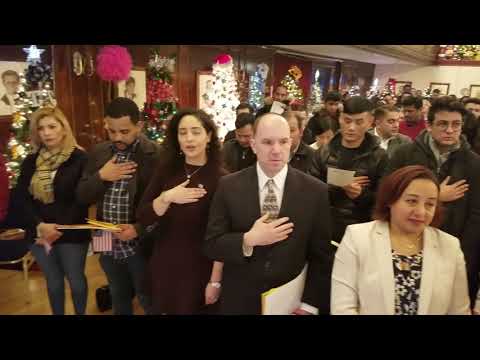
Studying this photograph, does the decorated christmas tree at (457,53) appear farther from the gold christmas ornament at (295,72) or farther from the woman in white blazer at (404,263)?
the woman in white blazer at (404,263)

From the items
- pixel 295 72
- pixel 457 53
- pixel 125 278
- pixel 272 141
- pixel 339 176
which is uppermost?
pixel 457 53

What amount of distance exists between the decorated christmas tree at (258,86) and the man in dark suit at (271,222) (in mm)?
7689

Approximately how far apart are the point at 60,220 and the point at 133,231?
519mm

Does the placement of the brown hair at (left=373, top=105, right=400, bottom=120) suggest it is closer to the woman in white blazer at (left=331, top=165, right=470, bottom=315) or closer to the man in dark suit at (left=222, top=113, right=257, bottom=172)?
the man in dark suit at (left=222, top=113, right=257, bottom=172)

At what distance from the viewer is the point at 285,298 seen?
143 cm

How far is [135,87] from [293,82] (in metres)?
6.27

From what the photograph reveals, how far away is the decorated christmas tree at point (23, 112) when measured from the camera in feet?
13.4

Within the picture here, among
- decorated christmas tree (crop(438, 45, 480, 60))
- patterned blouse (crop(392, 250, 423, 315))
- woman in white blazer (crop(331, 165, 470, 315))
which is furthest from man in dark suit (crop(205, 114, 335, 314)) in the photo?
decorated christmas tree (crop(438, 45, 480, 60))

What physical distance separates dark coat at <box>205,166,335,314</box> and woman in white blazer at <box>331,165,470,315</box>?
0.38 feet

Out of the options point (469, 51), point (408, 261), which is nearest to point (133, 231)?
point (408, 261)

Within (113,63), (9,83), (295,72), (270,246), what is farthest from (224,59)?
(270,246)

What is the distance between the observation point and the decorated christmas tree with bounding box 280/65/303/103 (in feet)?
36.2

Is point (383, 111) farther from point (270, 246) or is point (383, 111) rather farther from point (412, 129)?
point (270, 246)

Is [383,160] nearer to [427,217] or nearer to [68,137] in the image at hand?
[427,217]
